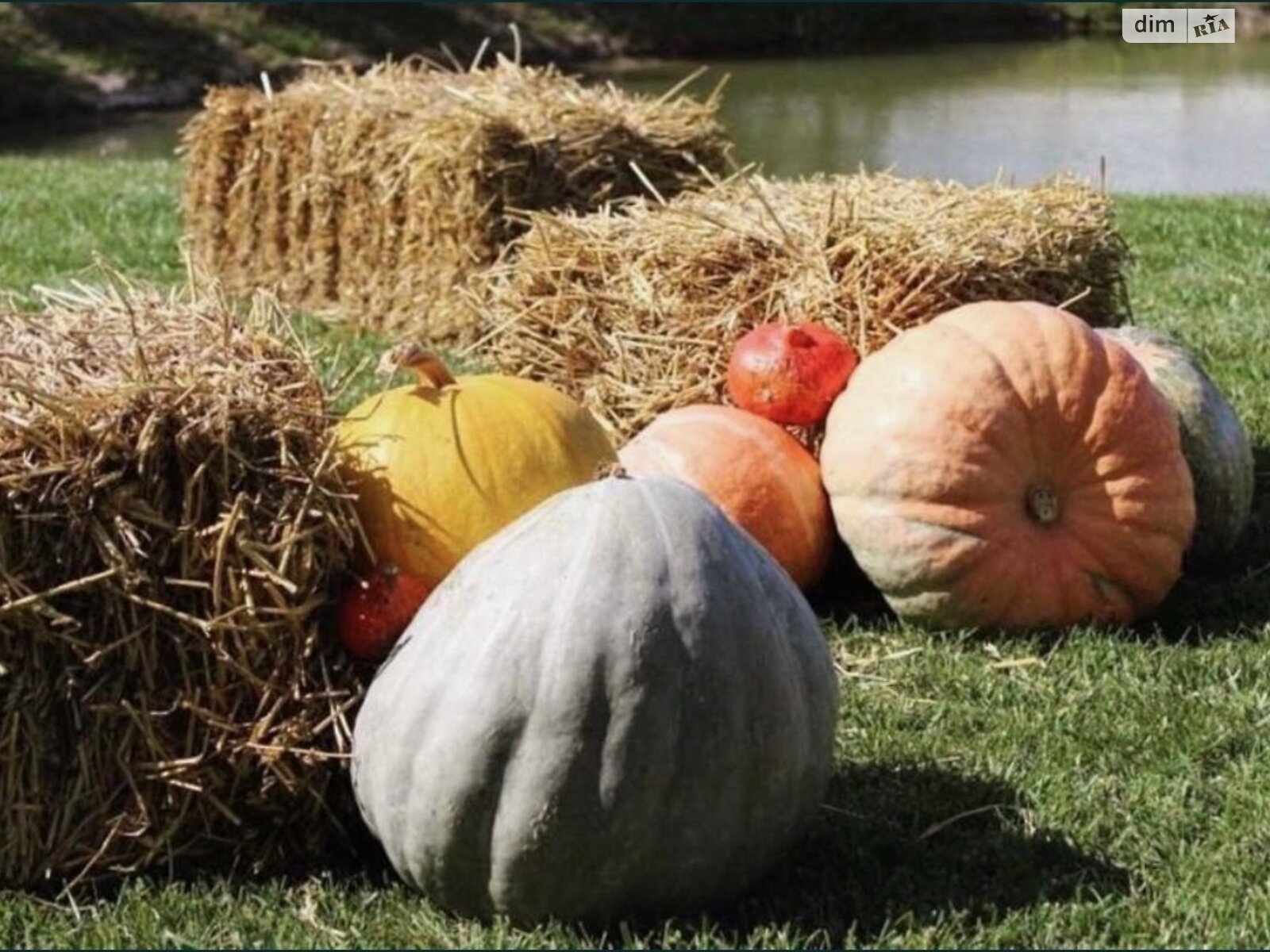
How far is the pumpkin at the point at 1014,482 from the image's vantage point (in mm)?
4672

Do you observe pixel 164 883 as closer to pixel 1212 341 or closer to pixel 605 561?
pixel 605 561

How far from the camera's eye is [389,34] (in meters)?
28.4

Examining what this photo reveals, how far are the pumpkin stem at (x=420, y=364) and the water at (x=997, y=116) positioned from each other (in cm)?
1040

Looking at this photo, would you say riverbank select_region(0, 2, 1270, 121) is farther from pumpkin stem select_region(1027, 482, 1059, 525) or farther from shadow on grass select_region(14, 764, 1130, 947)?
shadow on grass select_region(14, 764, 1130, 947)

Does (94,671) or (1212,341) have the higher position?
(94,671)

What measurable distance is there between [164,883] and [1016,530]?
2146mm

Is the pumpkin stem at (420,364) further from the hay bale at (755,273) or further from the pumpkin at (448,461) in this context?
the hay bale at (755,273)

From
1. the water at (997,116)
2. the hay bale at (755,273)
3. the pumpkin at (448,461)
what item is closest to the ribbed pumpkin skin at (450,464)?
the pumpkin at (448,461)

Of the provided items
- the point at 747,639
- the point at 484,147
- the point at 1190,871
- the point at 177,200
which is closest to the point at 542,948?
the point at 747,639

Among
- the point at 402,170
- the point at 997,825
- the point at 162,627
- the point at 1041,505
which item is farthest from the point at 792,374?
the point at 402,170

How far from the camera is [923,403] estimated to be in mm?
4715

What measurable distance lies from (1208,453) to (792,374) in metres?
1.10

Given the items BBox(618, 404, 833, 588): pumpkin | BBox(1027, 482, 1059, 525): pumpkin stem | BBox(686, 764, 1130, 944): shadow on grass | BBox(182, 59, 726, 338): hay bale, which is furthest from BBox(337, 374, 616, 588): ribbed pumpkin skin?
BBox(182, 59, 726, 338): hay bale

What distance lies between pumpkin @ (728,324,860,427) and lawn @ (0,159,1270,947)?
509mm
